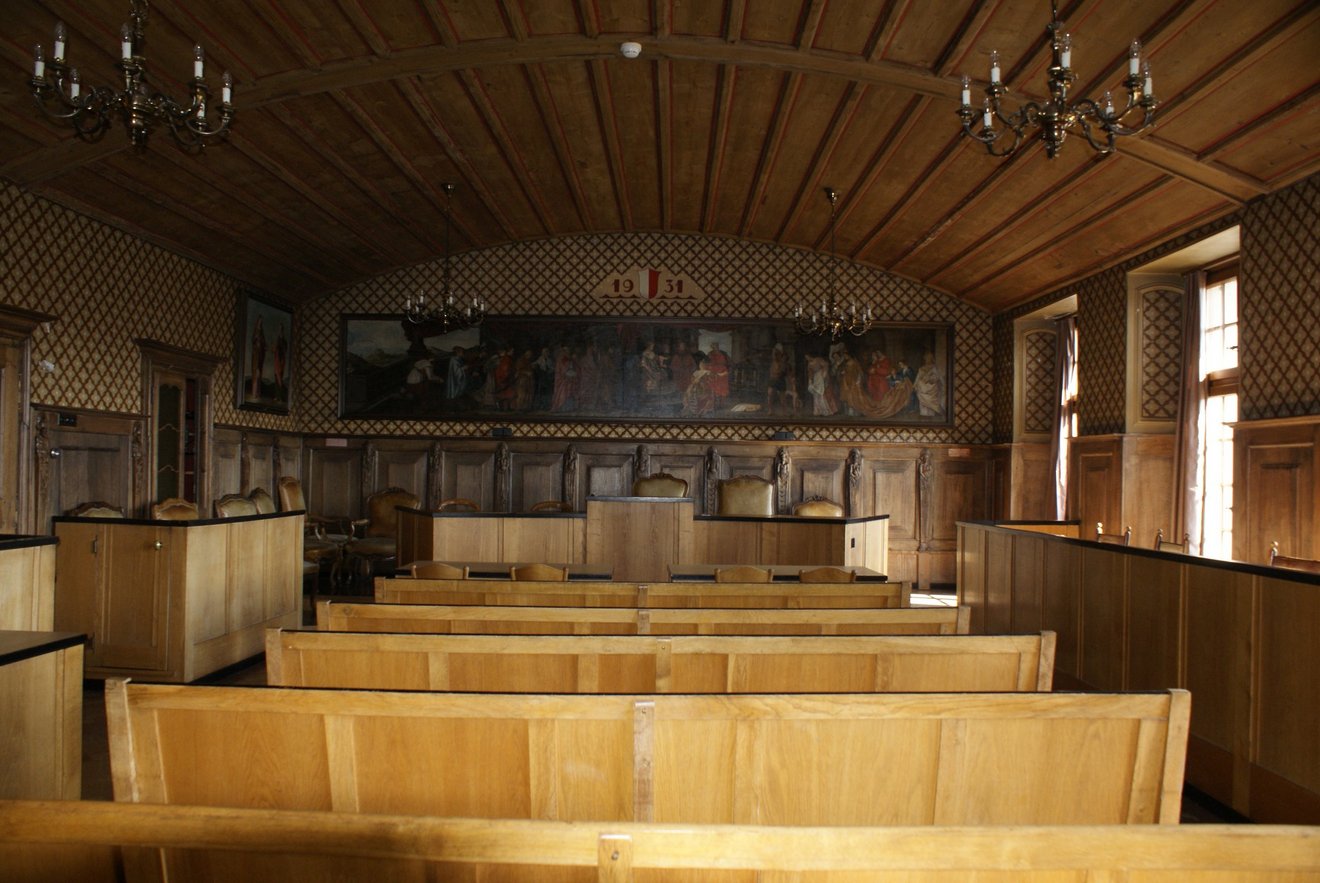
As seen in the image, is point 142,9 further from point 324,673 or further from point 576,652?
point 576,652

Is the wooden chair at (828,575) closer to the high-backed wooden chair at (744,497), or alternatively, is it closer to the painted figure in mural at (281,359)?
the high-backed wooden chair at (744,497)

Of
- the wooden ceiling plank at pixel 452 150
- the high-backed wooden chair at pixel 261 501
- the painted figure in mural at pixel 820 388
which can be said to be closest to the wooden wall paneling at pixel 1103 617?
the wooden ceiling plank at pixel 452 150

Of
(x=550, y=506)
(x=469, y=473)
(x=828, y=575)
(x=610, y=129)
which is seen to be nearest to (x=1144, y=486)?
(x=828, y=575)

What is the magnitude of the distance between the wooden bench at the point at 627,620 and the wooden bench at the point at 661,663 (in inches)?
20.4

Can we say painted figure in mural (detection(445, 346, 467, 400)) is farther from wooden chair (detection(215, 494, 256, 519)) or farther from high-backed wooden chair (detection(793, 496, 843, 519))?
high-backed wooden chair (detection(793, 496, 843, 519))

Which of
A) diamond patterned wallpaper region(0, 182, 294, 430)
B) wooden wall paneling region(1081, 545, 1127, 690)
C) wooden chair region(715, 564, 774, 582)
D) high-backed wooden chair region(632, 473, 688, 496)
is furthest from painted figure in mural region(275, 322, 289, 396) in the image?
wooden wall paneling region(1081, 545, 1127, 690)

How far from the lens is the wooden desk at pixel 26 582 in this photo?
346 centimetres

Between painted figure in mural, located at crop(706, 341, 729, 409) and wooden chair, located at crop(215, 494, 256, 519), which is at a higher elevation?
painted figure in mural, located at crop(706, 341, 729, 409)

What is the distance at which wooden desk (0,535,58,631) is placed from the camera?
3.46m

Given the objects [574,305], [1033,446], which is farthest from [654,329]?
[1033,446]

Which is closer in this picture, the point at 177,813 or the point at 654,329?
the point at 177,813

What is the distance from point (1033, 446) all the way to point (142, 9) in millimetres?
11305

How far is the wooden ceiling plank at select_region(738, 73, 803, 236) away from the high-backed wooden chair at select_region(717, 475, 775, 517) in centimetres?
365

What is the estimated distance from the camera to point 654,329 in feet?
41.2
